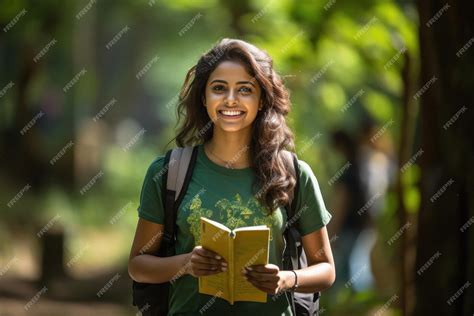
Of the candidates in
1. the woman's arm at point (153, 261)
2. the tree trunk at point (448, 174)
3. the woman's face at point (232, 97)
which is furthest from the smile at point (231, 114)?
the tree trunk at point (448, 174)

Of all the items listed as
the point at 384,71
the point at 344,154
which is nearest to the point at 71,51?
the point at 344,154

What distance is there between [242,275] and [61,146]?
46.7 ft

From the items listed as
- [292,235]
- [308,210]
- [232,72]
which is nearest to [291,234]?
[292,235]

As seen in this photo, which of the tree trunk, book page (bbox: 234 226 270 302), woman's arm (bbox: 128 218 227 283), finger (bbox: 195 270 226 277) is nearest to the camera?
book page (bbox: 234 226 270 302)

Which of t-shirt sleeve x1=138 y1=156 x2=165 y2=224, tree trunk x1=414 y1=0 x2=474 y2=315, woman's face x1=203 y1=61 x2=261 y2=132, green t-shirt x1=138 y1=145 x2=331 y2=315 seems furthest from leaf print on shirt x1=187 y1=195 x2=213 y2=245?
tree trunk x1=414 y1=0 x2=474 y2=315

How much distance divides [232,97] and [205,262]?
0.77 m

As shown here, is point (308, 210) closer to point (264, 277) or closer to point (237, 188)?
point (237, 188)

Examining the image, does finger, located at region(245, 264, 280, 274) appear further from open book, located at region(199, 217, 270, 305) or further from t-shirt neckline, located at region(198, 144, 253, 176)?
t-shirt neckline, located at region(198, 144, 253, 176)

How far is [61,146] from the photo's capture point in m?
17.9

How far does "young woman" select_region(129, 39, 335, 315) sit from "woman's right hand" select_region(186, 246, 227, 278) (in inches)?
1.3

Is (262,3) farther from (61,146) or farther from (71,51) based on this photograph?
(61,146)

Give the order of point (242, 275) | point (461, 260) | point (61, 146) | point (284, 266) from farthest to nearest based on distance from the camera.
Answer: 1. point (61, 146)
2. point (461, 260)
3. point (284, 266)
4. point (242, 275)

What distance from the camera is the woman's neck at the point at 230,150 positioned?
14.5 ft

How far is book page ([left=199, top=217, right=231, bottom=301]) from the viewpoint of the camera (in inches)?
155
